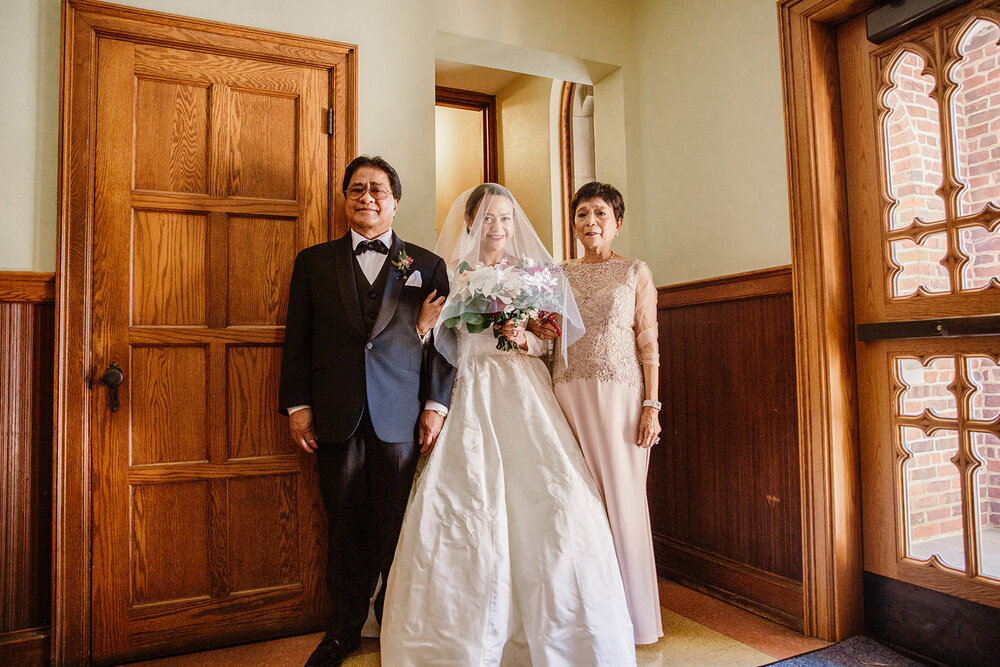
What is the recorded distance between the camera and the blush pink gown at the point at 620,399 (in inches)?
93.4

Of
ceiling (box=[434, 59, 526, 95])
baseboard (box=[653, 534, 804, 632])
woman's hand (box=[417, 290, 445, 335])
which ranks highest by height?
ceiling (box=[434, 59, 526, 95])

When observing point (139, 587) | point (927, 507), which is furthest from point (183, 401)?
point (927, 507)

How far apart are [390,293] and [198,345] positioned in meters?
0.83

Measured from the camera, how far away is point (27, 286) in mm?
2291

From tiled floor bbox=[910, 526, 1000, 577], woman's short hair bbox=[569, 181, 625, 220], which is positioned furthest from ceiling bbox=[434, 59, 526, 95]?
tiled floor bbox=[910, 526, 1000, 577]

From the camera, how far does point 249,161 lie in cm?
262

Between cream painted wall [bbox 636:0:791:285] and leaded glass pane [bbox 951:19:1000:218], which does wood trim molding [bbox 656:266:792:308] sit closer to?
cream painted wall [bbox 636:0:791:285]

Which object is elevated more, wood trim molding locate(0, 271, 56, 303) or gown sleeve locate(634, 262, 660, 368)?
wood trim molding locate(0, 271, 56, 303)

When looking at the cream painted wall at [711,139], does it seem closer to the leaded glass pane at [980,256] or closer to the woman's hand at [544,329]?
the leaded glass pane at [980,256]

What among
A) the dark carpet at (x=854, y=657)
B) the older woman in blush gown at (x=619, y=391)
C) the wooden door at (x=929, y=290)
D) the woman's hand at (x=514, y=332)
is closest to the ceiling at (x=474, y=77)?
the older woman in blush gown at (x=619, y=391)

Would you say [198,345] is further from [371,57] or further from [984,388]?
[984,388]

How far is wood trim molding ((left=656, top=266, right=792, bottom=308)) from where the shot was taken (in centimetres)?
260

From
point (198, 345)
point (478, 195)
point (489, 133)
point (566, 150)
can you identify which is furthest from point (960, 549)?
point (489, 133)

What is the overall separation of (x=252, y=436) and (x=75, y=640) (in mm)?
904
